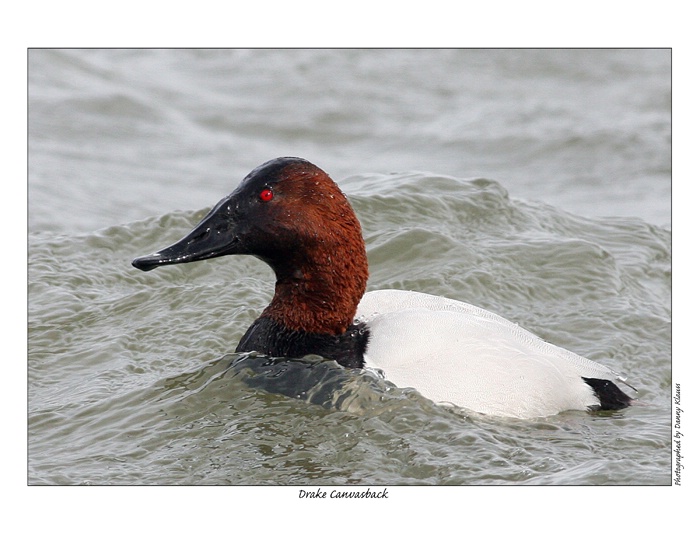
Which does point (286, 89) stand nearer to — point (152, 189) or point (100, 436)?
point (152, 189)

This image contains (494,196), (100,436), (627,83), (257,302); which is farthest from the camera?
(627,83)

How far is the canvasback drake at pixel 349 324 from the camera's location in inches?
208

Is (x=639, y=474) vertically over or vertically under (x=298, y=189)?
under

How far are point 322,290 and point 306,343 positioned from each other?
31cm

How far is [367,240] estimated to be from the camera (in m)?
8.21

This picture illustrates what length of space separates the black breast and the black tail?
1305mm

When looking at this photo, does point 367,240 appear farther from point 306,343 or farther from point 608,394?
point 608,394

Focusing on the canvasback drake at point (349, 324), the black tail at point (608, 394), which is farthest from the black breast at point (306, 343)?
the black tail at point (608, 394)

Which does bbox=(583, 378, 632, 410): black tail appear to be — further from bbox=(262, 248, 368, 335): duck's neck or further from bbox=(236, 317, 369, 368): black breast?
bbox=(262, 248, 368, 335): duck's neck

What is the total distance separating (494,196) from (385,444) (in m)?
4.58

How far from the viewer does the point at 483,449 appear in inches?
194

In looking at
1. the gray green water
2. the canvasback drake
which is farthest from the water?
the canvasback drake

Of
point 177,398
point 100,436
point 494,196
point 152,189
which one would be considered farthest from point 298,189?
point 152,189

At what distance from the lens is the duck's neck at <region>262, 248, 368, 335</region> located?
18.5ft
